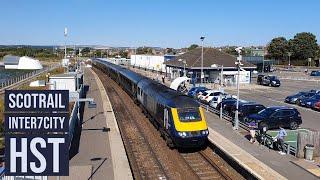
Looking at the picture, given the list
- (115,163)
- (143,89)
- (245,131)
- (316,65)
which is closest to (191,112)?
(115,163)

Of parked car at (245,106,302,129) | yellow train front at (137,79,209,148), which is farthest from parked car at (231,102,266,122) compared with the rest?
yellow train front at (137,79,209,148)

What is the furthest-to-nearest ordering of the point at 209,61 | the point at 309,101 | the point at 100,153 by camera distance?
the point at 209,61, the point at 309,101, the point at 100,153

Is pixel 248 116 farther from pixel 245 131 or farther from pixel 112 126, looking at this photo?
pixel 112 126

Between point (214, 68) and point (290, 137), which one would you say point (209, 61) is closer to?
point (214, 68)

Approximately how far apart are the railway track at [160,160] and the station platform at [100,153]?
19.6 inches

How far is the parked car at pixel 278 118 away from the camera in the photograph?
88.8ft

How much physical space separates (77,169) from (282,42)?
12611 centimetres

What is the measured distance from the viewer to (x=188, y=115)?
2127 centimetres

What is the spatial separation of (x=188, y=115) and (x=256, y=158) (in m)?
3.98

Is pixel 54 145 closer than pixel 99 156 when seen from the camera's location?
Yes

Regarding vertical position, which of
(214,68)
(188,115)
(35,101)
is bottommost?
(188,115)

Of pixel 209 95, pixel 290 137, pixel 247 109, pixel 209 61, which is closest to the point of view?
pixel 290 137

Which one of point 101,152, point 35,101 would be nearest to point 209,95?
point 101,152

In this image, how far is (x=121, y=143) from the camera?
23.2 meters
